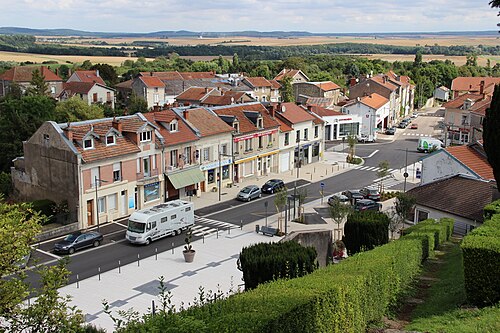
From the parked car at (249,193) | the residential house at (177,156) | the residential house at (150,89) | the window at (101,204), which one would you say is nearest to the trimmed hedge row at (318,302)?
the window at (101,204)

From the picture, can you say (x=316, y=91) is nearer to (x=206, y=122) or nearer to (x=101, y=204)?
(x=206, y=122)

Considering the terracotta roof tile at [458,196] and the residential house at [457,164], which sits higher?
the residential house at [457,164]

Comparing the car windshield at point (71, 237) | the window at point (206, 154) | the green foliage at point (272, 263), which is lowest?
the car windshield at point (71, 237)

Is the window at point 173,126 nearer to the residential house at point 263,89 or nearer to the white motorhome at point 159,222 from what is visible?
the white motorhome at point 159,222

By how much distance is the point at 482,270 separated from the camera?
17844 mm

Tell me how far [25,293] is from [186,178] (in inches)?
1332

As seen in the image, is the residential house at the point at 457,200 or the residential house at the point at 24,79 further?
the residential house at the point at 24,79

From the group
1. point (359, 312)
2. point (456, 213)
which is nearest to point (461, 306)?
point (359, 312)

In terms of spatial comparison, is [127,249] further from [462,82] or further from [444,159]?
[462,82]

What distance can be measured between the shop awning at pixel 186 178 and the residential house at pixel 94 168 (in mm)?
1285

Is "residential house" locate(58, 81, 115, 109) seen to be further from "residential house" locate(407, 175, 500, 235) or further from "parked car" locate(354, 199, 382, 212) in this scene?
"residential house" locate(407, 175, 500, 235)

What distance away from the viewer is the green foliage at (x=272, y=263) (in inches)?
850

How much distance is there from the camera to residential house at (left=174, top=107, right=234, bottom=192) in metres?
51.8

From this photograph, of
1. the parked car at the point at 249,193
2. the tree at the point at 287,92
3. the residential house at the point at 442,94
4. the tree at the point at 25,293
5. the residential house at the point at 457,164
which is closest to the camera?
the tree at the point at 25,293
